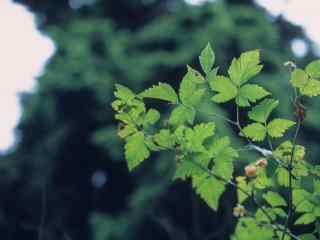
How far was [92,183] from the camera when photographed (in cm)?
575

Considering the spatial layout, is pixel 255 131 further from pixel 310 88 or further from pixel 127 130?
pixel 127 130

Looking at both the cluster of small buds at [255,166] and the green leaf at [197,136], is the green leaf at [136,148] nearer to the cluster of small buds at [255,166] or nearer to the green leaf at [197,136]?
the green leaf at [197,136]

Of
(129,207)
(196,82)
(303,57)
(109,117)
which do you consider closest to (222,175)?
(196,82)

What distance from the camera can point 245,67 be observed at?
0.85 meters

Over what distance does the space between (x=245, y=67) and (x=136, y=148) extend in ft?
0.77

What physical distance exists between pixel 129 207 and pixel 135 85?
1314 mm

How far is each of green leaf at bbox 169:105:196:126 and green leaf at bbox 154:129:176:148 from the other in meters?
0.03

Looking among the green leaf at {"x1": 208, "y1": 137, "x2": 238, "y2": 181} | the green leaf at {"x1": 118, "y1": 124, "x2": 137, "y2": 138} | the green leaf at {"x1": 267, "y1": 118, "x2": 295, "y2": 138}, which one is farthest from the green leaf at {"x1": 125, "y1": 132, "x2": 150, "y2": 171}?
the green leaf at {"x1": 267, "y1": 118, "x2": 295, "y2": 138}

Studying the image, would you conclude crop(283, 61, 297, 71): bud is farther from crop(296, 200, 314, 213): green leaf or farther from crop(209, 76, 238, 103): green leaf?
crop(296, 200, 314, 213): green leaf

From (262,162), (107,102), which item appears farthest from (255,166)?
(107,102)

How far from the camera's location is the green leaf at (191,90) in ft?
2.76

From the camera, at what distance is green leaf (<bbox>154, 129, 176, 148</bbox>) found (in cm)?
84

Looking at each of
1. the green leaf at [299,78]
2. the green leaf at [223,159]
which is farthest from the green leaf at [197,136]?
the green leaf at [299,78]

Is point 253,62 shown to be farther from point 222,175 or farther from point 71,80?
point 71,80
